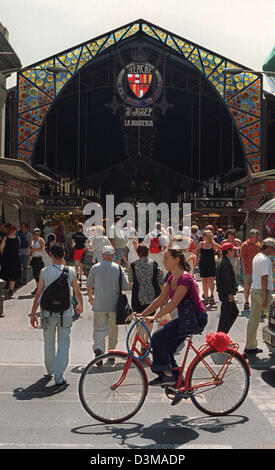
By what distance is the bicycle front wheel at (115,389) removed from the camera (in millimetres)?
6477

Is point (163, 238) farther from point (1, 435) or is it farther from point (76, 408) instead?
point (1, 435)

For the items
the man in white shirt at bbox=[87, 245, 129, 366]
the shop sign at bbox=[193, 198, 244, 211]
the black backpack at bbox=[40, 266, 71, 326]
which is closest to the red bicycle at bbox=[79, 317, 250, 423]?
the black backpack at bbox=[40, 266, 71, 326]

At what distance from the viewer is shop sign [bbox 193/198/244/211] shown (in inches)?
1458

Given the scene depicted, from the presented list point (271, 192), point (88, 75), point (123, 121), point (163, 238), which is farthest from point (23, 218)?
point (88, 75)

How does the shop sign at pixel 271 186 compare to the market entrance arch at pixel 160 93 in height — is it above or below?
below

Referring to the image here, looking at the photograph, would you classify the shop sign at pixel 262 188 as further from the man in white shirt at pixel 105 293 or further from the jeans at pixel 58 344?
the jeans at pixel 58 344

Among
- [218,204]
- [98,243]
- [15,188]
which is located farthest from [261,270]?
[218,204]

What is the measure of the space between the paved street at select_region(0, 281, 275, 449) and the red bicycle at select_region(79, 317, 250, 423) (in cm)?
14

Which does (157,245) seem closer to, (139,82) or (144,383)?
(144,383)

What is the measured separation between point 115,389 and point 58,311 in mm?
1811

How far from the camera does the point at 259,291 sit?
9.88 metres

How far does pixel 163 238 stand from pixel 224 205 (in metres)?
22.1

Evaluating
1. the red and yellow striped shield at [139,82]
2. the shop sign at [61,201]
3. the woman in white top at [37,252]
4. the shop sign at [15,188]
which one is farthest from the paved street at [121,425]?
the red and yellow striped shield at [139,82]

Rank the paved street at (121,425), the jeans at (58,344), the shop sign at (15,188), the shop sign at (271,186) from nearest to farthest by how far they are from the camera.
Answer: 1. the paved street at (121,425)
2. the jeans at (58,344)
3. the shop sign at (15,188)
4. the shop sign at (271,186)
